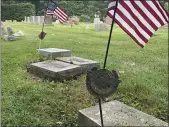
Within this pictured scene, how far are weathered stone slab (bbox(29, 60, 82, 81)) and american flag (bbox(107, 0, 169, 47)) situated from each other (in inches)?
85.4

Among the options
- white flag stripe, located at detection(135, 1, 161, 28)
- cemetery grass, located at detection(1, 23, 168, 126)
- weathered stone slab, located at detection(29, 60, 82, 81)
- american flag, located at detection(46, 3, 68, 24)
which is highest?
white flag stripe, located at detection(135, 1, 161, 28)

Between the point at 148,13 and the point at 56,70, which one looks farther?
the point at 56,70

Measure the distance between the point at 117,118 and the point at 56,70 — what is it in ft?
7.11

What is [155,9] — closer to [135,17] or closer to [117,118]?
[135,17]

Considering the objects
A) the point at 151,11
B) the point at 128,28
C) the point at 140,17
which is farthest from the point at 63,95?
the point at 151,11

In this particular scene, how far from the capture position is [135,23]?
2893 millimetres

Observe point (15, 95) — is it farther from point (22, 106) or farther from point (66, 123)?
point (66, 123)

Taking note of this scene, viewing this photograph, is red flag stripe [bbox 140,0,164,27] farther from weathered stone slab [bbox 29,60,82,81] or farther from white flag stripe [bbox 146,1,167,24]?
weathered stone slab [bbox 29,60,82,81]

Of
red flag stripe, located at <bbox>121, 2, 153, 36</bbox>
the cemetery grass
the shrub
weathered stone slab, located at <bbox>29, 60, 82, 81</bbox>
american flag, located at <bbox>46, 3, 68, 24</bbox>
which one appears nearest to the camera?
red flag stripe, located at <bbox>121, 2, 153, 36</bbox>

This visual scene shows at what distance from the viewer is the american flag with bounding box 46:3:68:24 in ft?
26.9

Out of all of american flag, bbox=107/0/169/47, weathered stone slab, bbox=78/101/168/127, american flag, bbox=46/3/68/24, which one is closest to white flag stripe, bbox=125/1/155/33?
american flag, bbox=107/0/169/47

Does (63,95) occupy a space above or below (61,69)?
below

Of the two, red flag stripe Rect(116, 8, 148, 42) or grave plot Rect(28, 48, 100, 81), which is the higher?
red flag stripe Rect(116, 8, 148, 42)

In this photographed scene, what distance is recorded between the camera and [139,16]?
2873 mm
